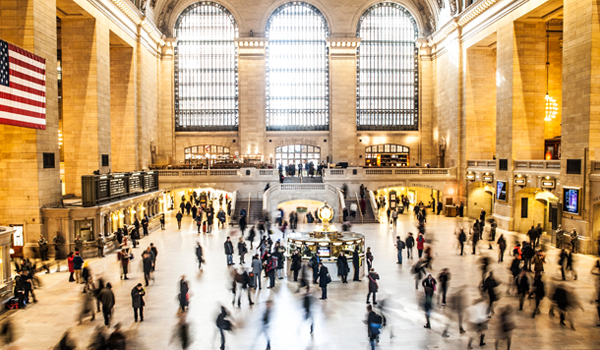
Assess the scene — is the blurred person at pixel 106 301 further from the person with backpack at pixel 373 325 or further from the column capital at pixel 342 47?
the column capital at pixel 342 47

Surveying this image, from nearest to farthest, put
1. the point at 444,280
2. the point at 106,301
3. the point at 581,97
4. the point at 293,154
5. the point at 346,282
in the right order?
the point at 106,301 → the point at 444,280 → the point at 346,282 → the point at 581,97 → the point at 293,154

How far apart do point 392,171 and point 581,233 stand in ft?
47.9

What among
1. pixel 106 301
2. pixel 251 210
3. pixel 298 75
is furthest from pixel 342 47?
pixel 106 301

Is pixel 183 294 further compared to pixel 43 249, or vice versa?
pixel 43 249

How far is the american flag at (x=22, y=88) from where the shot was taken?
14852 millimetres

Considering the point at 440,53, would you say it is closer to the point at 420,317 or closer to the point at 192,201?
the point at 192,201

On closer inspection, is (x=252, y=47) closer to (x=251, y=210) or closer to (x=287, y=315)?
(x=251, y=210)

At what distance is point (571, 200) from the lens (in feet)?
64.1

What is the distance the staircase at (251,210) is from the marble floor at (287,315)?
9.44 metres

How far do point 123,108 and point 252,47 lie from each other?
13.1m

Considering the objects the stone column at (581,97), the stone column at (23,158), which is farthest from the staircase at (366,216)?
the stone column at (23,158)

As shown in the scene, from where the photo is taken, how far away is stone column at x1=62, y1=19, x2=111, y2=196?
2444 cm

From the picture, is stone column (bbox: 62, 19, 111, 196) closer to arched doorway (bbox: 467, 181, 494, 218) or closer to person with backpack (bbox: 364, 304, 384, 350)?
person with backpack (bbox: 364, 304, 384, 350)

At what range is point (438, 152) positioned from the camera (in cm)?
3647
